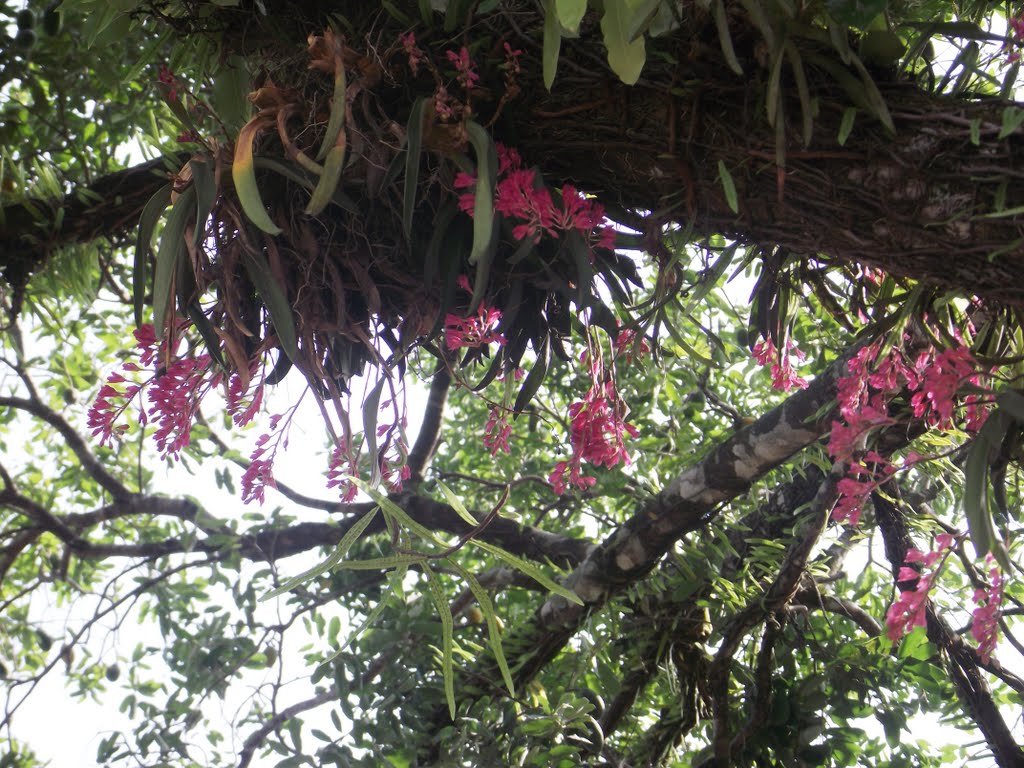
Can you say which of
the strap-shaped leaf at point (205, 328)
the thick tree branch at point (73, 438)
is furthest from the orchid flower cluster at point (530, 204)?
the thick tree branch at point (73, 438)

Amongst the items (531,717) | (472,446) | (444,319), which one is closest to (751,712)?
(531,717)

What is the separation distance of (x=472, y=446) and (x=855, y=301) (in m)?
1.99

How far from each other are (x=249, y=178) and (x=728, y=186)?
47cm

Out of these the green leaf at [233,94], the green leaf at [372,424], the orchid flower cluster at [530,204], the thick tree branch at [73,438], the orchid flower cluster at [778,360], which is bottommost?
the green leaf at [372,424]

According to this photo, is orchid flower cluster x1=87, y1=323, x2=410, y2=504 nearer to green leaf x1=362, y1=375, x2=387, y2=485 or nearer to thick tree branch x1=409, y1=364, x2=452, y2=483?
green leaf x1=362, y1=375, x2=387, y2=485

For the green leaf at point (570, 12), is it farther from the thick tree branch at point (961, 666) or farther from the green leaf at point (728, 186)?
the thick tree branch at point (961, 666)

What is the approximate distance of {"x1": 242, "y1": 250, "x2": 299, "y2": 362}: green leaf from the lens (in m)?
1.03

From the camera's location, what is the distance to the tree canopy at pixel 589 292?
3.09ft

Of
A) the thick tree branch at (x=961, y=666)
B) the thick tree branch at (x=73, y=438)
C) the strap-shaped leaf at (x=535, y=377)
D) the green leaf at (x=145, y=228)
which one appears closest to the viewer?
the green leaf at (x=145, y=228)

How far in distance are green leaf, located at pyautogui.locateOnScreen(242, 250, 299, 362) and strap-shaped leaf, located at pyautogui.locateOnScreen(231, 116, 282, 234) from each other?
73mm

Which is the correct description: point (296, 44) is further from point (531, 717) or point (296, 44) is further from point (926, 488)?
point (926, 488)

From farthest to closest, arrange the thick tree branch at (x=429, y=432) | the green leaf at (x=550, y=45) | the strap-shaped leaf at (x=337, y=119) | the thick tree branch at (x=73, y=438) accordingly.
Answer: the thick tree branch at (x=429, y=432), the thick tree branch at (x=73, y=438), the strap-shaped leaf at (x=337, y=119), the green leaf at (x=550, y=45)

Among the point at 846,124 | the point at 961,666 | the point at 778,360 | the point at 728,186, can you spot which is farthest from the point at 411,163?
the point at 961,666

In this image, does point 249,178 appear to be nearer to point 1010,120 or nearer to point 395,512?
point 395,512
